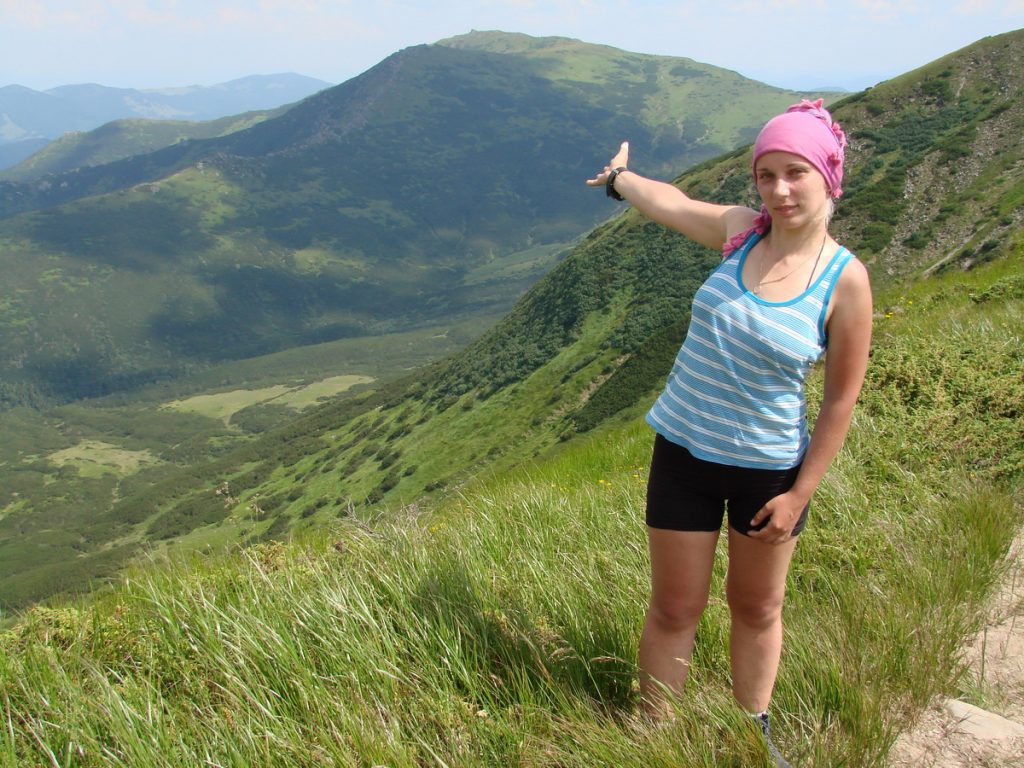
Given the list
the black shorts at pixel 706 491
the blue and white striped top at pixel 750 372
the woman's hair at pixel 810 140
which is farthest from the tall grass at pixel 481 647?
the woman's hair at pixel 810 140

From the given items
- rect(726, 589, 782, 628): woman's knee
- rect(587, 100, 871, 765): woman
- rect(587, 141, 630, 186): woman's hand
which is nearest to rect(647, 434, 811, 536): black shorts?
rect(587, 100, 871, 765): woman

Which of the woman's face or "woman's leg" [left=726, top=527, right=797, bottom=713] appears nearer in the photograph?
the woman's face

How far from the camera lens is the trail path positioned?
9.09ft

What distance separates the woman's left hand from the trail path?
0.88 m

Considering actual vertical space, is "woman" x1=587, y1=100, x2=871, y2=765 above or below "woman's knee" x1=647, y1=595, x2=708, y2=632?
above

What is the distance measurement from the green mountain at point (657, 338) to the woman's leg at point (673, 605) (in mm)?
1889

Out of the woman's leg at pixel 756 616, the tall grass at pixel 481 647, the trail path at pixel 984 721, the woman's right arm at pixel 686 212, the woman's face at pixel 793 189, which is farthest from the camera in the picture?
the woman's right arm at pixel 686 212

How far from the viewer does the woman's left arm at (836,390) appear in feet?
9.19

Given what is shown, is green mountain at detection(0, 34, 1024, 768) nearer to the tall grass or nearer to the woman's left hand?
the tall grass

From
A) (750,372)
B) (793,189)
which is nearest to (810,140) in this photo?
(793,189)

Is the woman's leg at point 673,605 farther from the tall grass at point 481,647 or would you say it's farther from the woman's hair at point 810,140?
the woman's hair at point 810,140

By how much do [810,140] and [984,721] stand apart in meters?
2.32

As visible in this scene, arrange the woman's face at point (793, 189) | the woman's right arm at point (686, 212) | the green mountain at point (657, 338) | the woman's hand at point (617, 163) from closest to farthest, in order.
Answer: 1. the woman's face at point (793, 189)
2. the woman's right arm at point (686, 212)
3. the woman's hand at point (617, 163)
4. the green mountain at point (657, 338)

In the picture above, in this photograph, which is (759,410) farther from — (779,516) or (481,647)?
(481,647)
